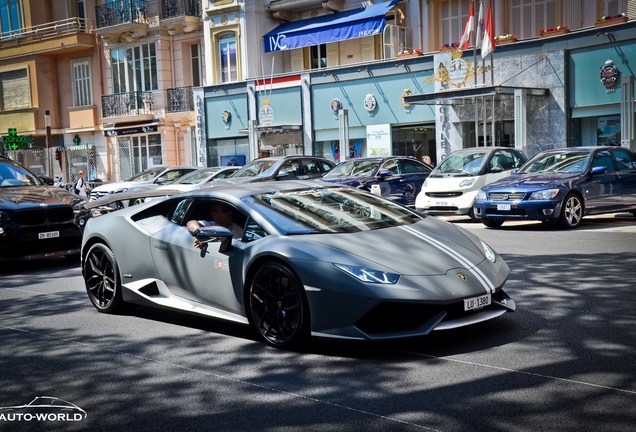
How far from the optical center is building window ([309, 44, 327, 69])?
1232 inches

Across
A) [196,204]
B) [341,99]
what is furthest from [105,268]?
[341,99]

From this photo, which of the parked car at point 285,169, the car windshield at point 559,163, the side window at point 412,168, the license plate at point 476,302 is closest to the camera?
the license plate at point 476,302

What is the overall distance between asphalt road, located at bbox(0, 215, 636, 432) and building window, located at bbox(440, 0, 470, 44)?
20612 mm

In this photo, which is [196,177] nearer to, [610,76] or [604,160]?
[604,160]

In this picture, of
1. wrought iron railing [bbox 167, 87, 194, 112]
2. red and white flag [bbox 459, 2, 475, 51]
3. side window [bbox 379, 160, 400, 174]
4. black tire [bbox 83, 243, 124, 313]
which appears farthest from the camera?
wrought iron railing [bbox 167, 87, 194, 112]

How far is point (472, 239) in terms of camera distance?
6.48m

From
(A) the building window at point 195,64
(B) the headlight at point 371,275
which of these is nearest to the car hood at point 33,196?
(B) the headlight at point 371,275

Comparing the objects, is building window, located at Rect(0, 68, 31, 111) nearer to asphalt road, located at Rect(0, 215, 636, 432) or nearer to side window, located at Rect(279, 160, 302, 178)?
side window, located at Rect(279, 160, 302, 178)

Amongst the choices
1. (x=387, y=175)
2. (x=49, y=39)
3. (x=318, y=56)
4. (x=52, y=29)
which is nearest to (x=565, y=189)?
(x=387, y=175)

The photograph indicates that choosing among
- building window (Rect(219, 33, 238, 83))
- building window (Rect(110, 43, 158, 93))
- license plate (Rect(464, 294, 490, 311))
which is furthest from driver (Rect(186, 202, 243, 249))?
building window (Rect(110, 43, 158, 93))

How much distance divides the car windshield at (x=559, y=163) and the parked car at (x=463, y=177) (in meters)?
1.47

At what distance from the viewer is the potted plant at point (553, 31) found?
2284 cm

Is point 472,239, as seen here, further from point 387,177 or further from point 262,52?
point 262,52

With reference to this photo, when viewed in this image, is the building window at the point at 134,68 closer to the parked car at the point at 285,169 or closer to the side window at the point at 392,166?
the parked car at the point at 285,169
